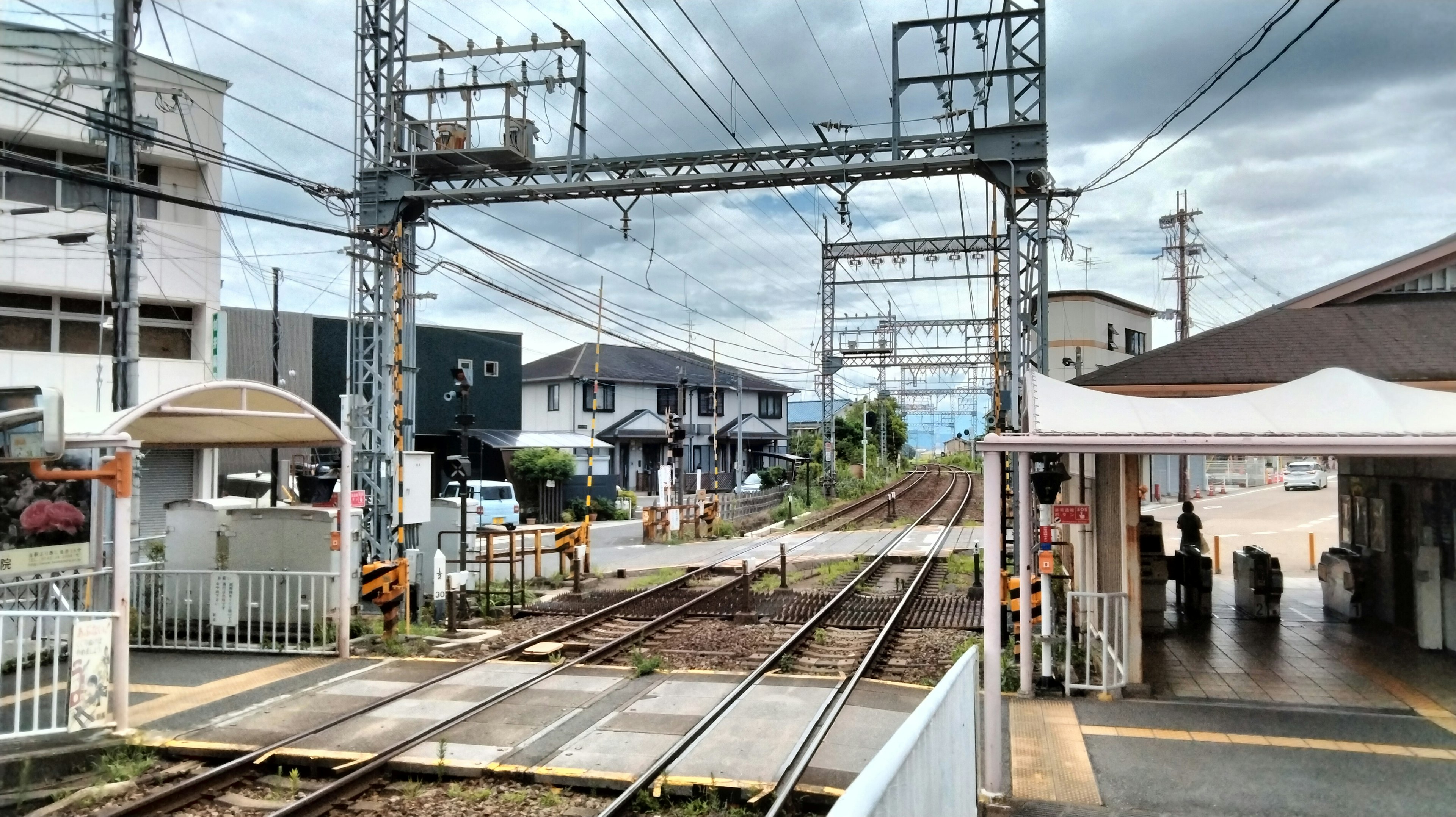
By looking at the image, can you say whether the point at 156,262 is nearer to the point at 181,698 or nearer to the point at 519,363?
the point at 181,698

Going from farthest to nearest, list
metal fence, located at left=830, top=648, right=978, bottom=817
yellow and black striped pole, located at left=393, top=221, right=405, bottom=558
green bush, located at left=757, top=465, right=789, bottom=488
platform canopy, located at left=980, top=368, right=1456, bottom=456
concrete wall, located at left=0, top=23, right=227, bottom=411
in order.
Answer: green bush, located at left=757, top=465, right=789, bottom=488 < concrete wall, located at left=0, top=23, right=227, bottom=411 < yellow and black striped pole, located at left=393, top=221, right=405, bottom=558 < platform canopy, located at left=980, top=368, right=1456, bottom=456 < metal fence, located at left=830, top=648, right=978, bottom=817

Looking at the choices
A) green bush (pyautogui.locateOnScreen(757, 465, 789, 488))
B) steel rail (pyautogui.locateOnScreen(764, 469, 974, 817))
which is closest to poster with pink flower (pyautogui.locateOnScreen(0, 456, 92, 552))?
steel rail (pyautogui.locateOnScreen(764, 469, 974, 817))

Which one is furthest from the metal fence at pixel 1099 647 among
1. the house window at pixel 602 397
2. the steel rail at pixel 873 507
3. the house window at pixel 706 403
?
the house window at pixel 706 403

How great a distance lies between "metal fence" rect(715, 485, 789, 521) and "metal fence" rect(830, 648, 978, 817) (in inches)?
1003

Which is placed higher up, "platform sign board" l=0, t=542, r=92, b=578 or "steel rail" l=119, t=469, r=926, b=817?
"platform sign board" l=0, t=542, r=92, b=578

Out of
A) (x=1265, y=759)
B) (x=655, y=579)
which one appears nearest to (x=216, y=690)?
(x=1265, y=759)

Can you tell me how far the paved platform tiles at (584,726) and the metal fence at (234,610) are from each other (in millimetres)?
1437

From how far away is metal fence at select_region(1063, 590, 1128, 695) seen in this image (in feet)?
28.1

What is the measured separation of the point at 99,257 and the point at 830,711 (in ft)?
57.8

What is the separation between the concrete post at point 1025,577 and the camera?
8539mm

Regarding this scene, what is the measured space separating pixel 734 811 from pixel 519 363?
33955 millimetres

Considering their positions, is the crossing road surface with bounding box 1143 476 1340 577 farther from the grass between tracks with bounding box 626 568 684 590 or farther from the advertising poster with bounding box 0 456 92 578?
the advertising poster with bounding box 0 456 92 578

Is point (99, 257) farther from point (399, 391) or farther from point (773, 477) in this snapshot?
point (773, 477)

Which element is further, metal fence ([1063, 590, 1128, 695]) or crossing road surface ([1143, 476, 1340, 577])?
crossing road surface ([1143, 476, 1340, 577])
